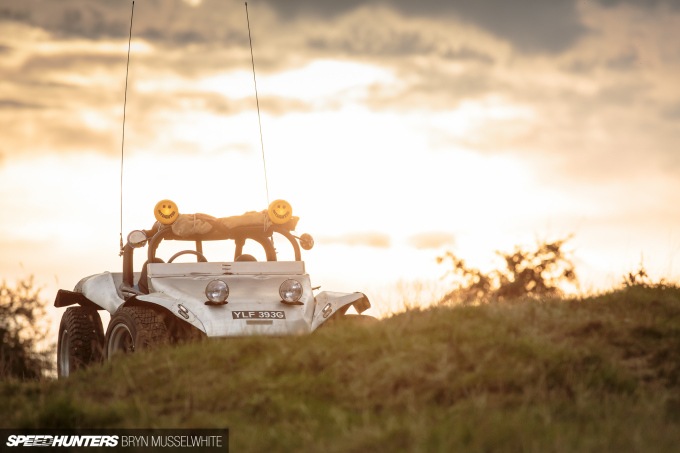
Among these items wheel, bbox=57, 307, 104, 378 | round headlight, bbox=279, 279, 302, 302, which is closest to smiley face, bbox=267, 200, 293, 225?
round headlight, bbox=279, 279, 302, 302

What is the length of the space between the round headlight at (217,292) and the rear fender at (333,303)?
116cm

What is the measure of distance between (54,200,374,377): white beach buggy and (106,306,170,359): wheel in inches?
0.5

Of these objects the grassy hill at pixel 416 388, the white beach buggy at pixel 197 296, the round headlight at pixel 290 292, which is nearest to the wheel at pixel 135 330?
the white beach buggy at pixel 197 296

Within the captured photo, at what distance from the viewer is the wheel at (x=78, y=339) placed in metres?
12.3

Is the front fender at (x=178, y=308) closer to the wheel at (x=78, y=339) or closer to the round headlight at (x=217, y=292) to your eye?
the round headlight at (x=217, y=292)

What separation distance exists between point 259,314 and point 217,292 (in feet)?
1.89

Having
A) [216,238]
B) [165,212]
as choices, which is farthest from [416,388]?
[216,238]

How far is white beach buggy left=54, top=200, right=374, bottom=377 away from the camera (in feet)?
32.9

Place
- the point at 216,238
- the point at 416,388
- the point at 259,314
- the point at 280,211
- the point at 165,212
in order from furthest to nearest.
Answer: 1. the point at 216,238
2. the point at 280,211
3. the point at 165,212
4. the point at 259,314
5. the point at 416,388

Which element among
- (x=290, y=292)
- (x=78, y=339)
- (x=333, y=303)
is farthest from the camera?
(x=78, y=339)

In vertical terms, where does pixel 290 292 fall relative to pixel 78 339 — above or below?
above

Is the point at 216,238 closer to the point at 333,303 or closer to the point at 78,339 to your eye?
the point at 78,339

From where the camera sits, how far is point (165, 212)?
11617 mm

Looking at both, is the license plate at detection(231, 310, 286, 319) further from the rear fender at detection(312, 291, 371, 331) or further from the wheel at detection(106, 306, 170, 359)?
the wheel at detection(106, 306, 170, 359)
